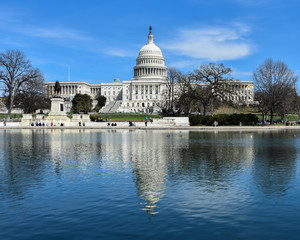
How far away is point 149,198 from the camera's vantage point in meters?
11.5

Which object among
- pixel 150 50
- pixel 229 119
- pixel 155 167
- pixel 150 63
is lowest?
pixel 155 167

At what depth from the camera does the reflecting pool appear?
8.77m

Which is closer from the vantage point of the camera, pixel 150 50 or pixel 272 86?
pixel 272 86

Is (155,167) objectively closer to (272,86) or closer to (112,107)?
(272,86)

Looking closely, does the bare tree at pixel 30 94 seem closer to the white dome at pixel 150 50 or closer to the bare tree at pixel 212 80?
the bare tree at pixel 212 80

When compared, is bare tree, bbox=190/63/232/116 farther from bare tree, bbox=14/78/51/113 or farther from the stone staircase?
the stone staircase

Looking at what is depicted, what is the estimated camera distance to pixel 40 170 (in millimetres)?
16219

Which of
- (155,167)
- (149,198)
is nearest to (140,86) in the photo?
(155,167)

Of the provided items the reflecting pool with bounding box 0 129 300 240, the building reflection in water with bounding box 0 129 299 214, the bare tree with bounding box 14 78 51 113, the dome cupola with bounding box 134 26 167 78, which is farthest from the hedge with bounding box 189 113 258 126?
the dome cupola with bounding box 134 26 167 78

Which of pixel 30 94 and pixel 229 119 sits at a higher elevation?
pixel 30 94

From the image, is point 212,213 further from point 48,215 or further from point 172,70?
point 172,70

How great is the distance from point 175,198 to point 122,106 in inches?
5683

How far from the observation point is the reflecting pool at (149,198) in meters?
8.77

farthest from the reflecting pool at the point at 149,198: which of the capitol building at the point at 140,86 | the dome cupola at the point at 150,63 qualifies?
the dome cupola at the point at 150,63
